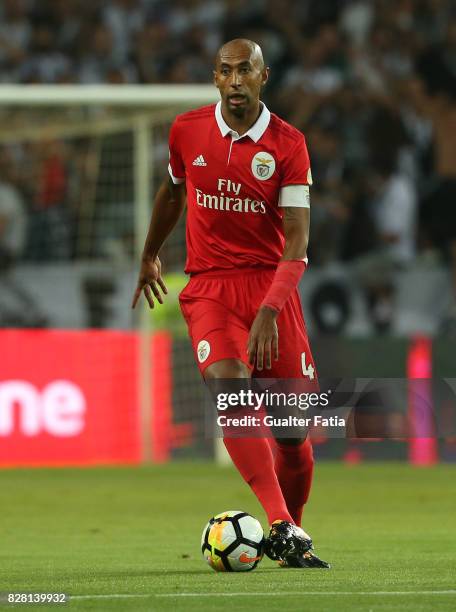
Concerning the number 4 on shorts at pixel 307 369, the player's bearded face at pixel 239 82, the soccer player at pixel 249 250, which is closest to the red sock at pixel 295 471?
the soccer player at pixel 249 250

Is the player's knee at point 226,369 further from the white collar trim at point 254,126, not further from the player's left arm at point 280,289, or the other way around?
the white collar trim at point 254,126

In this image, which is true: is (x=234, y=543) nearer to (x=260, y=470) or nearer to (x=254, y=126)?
(x=260, y=470)

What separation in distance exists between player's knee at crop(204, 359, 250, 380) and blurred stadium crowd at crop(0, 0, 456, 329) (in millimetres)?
9547

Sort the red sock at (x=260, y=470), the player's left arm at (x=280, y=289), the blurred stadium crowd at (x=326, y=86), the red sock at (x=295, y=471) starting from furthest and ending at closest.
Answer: the blurred stadium crowd at (x=326, y=86) < the red sock at (x=295, y=471) < the red sock at (x=260, y=470) < the player's left arm at (x=280, y=289)

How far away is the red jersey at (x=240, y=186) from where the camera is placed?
252 inches

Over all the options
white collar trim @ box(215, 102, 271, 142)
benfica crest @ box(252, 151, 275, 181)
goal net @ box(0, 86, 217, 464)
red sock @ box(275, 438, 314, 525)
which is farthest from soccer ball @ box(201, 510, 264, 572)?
goal net @ box(0, 86, 217, 464)

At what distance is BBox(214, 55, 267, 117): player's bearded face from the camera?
6.27 m

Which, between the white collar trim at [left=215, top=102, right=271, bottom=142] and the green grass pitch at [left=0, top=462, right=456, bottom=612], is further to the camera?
the white collar trim at [left=215, top=102, right=271, bottom=142]

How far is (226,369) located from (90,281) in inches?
369

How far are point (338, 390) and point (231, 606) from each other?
1503 mm

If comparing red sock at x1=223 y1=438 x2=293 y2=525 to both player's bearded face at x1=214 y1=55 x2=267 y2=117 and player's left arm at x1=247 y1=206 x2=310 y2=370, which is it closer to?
player's left arm at x1=247 y1=206 x2=310 y2=370

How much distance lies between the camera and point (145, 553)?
732cm

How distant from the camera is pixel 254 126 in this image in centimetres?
646

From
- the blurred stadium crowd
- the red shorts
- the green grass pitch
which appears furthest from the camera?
the blurred stadium crowd
